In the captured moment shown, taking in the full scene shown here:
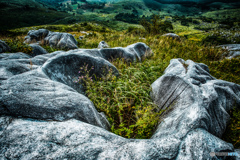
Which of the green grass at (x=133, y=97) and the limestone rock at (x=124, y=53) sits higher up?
the limestone rock at (x=124, y=53)

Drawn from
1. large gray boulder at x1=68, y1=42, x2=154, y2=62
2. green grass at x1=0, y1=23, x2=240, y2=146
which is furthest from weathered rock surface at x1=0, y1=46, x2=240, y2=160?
large gray boulder at x1=68, y1=42, x2=154, y2=62

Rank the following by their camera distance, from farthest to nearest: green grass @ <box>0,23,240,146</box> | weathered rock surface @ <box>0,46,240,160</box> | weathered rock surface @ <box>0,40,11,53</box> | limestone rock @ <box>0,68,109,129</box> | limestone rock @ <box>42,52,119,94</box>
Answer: weathered rock surface @ <box>0,40,11,53</box> < limestone rock @ <box>42,52,119,94</box> < green grass @ <box>0,23,240,146</box> < limestone rock @ <box>0,68,109,129</box> < weathered rock surface @ <box>0,46,240,160</box>

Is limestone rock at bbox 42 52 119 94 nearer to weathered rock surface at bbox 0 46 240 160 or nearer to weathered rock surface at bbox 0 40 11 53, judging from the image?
weathered rock surface at bbox 0 46 240 160

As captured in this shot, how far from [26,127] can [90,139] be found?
0.91 metres

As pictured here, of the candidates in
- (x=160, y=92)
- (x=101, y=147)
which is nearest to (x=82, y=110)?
(x=101, y=147)

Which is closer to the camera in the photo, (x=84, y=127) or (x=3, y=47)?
(x=84, y=127)

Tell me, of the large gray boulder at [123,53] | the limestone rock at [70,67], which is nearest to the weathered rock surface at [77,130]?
the limestone rock at [70,67]

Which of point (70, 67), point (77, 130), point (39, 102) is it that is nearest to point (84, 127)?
point (77, 130)

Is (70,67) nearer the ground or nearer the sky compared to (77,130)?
nearer the sky

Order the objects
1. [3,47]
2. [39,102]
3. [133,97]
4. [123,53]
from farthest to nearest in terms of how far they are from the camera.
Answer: [3,47] → [123,53] → [133,97] → [39,102]

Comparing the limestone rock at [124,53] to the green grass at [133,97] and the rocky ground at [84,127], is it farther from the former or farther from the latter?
the rocky ground at [84,127]

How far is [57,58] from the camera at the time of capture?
11.9ft

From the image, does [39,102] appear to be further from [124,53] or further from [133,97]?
[124,53]


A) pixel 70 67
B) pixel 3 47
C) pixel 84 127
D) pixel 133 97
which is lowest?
pixel 133 97
